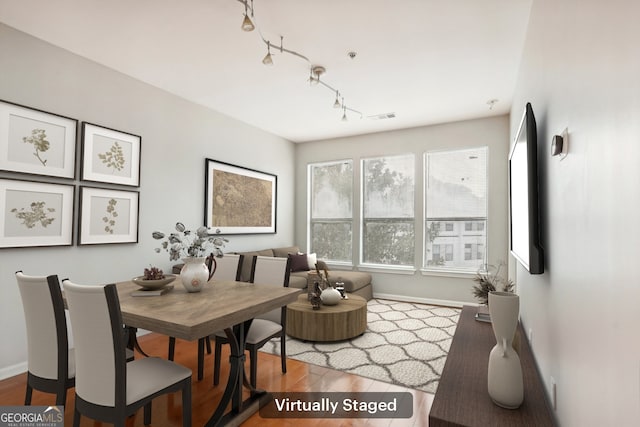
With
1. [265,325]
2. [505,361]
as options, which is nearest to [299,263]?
[265,325]

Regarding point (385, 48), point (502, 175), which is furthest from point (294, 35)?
point (502, 175)

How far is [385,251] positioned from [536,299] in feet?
11.8

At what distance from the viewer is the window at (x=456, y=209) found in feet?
15.9

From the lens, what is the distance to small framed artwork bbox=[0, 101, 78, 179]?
2.58 metres

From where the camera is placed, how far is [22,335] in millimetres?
2730

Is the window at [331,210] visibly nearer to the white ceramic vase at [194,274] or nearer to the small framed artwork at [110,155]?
the small framed artwork at [110,155]

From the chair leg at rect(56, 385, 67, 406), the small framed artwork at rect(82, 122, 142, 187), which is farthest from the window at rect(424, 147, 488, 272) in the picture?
the chair leg at rect(56, 385, 67, 406)

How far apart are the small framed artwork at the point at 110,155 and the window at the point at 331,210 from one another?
10.5ft

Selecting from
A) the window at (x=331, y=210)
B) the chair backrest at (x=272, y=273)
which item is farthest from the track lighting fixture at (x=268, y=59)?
the window at (x=331, y=210)

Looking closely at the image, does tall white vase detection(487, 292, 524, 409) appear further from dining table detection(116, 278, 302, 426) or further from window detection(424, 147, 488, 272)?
window detection(424, 147, 488, 272)

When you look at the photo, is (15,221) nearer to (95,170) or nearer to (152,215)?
(95,170)

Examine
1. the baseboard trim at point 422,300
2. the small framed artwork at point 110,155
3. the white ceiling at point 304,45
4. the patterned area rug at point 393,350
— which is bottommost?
the patterned area rug at point 393,350

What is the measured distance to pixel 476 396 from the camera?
1.44m

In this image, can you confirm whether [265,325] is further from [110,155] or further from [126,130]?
[126,130]
